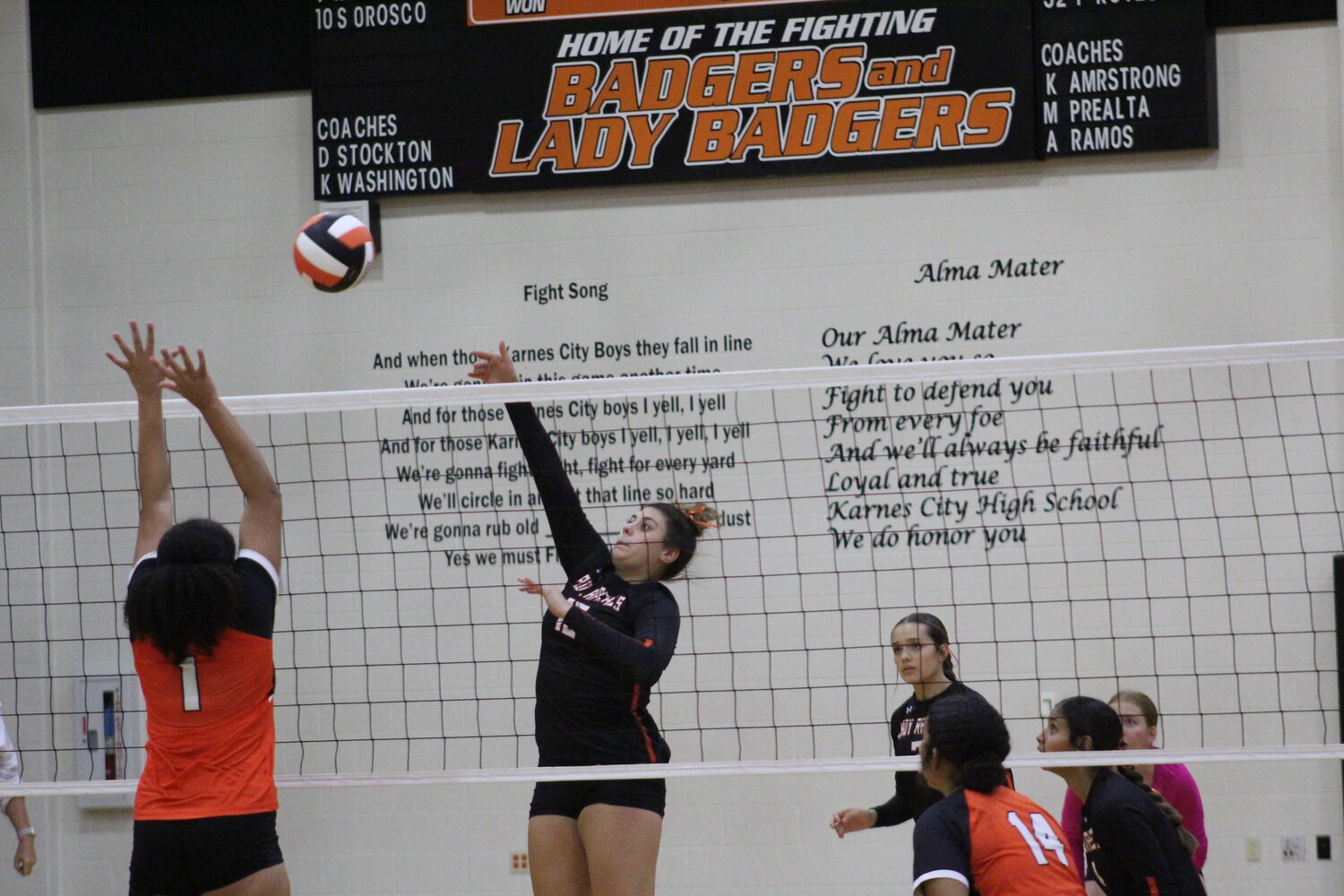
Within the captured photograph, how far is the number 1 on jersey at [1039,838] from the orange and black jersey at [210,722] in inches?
73.9

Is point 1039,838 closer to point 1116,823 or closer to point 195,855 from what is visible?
point 1116,823

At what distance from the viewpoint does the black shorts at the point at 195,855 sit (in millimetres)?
3467

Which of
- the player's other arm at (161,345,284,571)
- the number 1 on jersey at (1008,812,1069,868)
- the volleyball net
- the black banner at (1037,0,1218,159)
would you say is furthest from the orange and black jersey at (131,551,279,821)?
the black banner at (1037,0,1218,159)

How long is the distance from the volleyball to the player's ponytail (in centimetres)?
149

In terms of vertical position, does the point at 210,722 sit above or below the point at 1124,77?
below

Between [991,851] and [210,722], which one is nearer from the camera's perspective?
[991,851]

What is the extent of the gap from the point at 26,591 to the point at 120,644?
1.91 feet

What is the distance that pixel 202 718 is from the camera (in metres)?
3.49

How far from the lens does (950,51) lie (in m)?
6.65

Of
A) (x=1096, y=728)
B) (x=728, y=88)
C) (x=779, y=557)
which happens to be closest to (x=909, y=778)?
(x=1096, y=728)

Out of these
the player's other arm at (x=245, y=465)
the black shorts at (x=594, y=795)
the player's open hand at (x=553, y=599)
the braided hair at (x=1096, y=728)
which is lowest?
the black shorts at (x=594, y=795)

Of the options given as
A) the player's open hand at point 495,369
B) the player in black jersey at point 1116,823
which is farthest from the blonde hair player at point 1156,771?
the player's open hand at point 495,369

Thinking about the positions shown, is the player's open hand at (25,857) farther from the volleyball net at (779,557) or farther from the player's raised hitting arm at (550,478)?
the player's raised hitting arm at (550,478)

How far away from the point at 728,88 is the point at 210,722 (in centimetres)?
435
